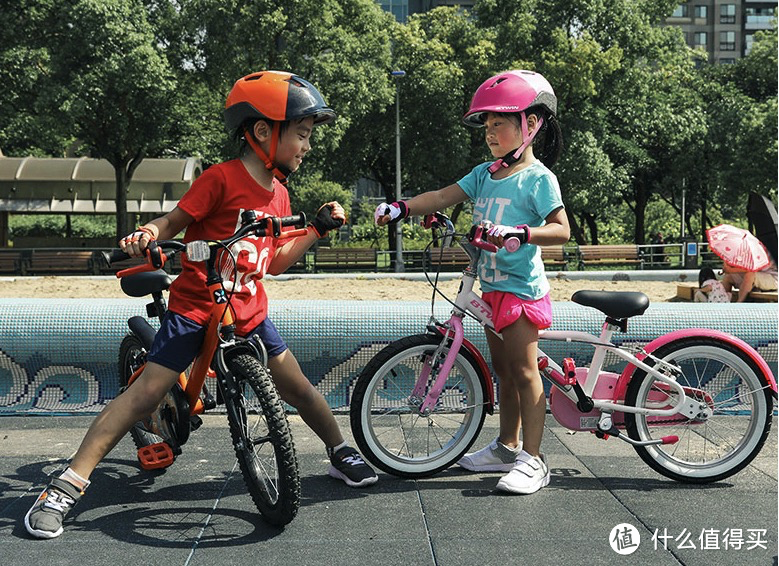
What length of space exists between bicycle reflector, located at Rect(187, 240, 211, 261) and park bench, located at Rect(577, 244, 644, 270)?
80.0ft

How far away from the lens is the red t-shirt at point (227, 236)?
11.7 ft

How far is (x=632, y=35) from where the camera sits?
2888 cm

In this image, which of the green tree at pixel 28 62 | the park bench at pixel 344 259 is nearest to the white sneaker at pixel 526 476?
the green tree at pixel 28 62

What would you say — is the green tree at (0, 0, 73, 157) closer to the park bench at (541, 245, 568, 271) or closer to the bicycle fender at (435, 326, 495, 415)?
the park bench at (541, 245, 568, 271)

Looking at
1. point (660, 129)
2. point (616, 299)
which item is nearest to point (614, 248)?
point (660, 129)

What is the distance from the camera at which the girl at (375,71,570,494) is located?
3.91 metres

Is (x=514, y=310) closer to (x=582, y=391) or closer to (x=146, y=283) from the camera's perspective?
(x=582, y=391)

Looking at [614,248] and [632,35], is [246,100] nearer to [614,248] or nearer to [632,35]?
[614,248]

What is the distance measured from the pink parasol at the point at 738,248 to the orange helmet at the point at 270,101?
23.0 feet

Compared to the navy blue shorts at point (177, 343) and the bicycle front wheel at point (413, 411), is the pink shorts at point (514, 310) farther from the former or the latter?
the navy blue shorts at point (177, 343)

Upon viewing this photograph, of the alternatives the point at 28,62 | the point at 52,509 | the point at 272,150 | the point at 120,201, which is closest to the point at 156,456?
the point at 52,509

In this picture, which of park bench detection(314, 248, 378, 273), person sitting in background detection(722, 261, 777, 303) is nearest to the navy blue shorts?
person sitting in background detection(722, 261, 777, 303)

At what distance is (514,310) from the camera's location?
392cm

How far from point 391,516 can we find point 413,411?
1.97ft
